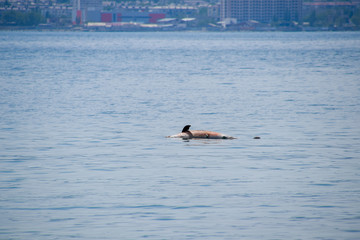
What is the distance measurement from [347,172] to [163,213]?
683 cm

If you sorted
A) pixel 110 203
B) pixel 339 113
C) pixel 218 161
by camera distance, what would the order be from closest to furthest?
pixel 110 203, pixel 218 161, pixel 339 113

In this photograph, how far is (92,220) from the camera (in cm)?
1559

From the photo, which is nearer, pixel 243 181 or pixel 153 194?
pixel 153 194

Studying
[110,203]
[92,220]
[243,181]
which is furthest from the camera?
[243,181]

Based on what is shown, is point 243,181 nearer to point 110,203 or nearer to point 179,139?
point 110,203

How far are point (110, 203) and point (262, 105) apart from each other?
80.5 ft

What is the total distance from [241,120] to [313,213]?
17.3 m

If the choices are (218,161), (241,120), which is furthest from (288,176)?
(241,120)

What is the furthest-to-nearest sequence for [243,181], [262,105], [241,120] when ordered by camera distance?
1. [262,105]
2. [241,120]
3. [243,181]

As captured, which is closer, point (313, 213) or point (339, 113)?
point (313, 213)

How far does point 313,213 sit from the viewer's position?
16125 millimetres

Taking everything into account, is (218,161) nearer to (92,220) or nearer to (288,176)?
(288,176)

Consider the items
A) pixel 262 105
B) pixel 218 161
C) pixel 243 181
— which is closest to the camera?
pixel 243 181

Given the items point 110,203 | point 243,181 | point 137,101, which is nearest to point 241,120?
point 137,101
